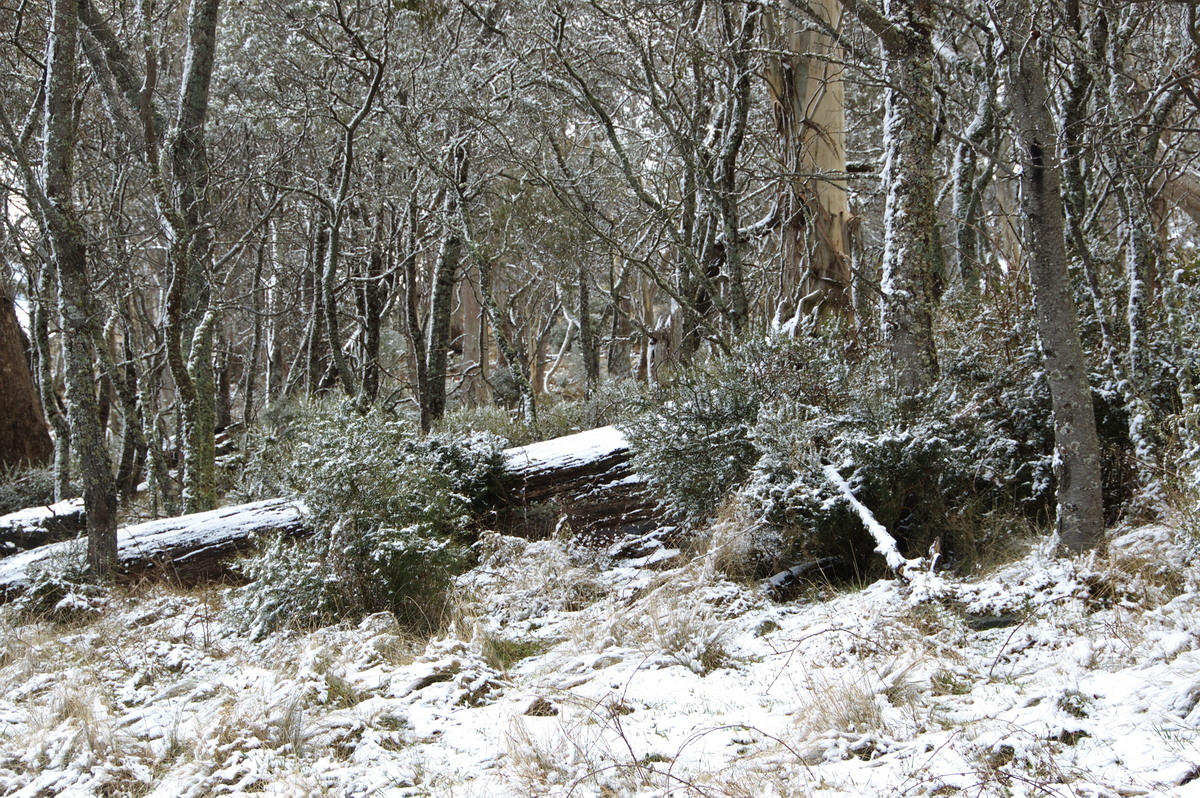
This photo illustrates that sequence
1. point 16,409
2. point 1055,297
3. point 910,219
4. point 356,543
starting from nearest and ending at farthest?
point 1055,297 < point 356,543 < point 910,219 < point 16,409

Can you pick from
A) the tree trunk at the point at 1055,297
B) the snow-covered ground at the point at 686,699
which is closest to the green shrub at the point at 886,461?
the snow-covered ground at the point at 686,699

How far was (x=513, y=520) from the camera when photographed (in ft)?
20.0

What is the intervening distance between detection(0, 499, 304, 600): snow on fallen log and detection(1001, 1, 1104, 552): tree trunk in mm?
4623

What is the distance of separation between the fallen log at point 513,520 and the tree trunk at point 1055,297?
2.67 metres

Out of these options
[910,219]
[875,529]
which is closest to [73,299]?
[875,529]

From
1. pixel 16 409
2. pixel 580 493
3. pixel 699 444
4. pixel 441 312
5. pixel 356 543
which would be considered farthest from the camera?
pixel 16 409

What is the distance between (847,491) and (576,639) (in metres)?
1.51

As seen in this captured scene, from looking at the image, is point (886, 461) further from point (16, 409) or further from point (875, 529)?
point (16, 409)

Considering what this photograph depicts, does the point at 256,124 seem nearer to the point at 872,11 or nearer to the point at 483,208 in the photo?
the point at 483,208

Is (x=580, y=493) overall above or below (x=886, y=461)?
below

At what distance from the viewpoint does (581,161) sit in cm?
1475

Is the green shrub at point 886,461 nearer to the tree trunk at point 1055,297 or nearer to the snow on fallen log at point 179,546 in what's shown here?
the tree trunk at point 1055,297

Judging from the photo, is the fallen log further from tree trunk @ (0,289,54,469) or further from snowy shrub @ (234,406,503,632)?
tree trunk @ (0,289,54,469)

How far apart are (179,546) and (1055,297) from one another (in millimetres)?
5649
